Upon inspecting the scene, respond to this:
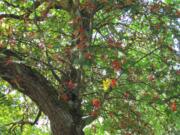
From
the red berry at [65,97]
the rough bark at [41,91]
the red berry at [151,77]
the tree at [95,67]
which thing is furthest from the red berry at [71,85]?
the red berry at [151,77]

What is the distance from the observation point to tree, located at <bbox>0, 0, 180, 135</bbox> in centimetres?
678

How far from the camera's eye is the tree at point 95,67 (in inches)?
267

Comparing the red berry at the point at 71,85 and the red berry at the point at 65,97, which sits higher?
the red berry at the point at 71,85

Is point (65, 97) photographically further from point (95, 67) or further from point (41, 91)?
point (95, 67)

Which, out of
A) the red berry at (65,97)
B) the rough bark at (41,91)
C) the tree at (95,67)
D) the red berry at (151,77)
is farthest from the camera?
the red berry at (151,77)

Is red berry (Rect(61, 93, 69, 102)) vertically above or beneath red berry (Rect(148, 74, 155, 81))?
beneath

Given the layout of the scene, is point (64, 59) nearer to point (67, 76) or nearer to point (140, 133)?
point (67, 76)

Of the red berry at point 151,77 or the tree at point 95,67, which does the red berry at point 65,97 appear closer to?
the tree at point 95,67

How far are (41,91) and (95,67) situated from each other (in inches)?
39.5

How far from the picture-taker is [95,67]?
25.2 feet

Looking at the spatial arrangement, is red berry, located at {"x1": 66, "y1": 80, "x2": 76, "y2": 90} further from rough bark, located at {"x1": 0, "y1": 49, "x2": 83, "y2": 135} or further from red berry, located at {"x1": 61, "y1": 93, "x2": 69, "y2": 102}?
rough bark, located at {"x1": 0, "y1": 49, "x2": 83, "y2": 135}

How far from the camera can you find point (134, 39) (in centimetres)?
787

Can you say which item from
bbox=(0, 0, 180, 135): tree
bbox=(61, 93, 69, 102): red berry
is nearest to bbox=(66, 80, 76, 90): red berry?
bbox=(0, 0, 180, 135): tree

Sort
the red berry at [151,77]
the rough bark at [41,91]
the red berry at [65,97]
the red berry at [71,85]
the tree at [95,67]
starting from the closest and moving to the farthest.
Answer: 1. the tree at [95,67]
2. the red berry at [71,85]
3. the rough bark at [41,91]
4. the red berry at [65,97]
5. the red berry at [151,77]
